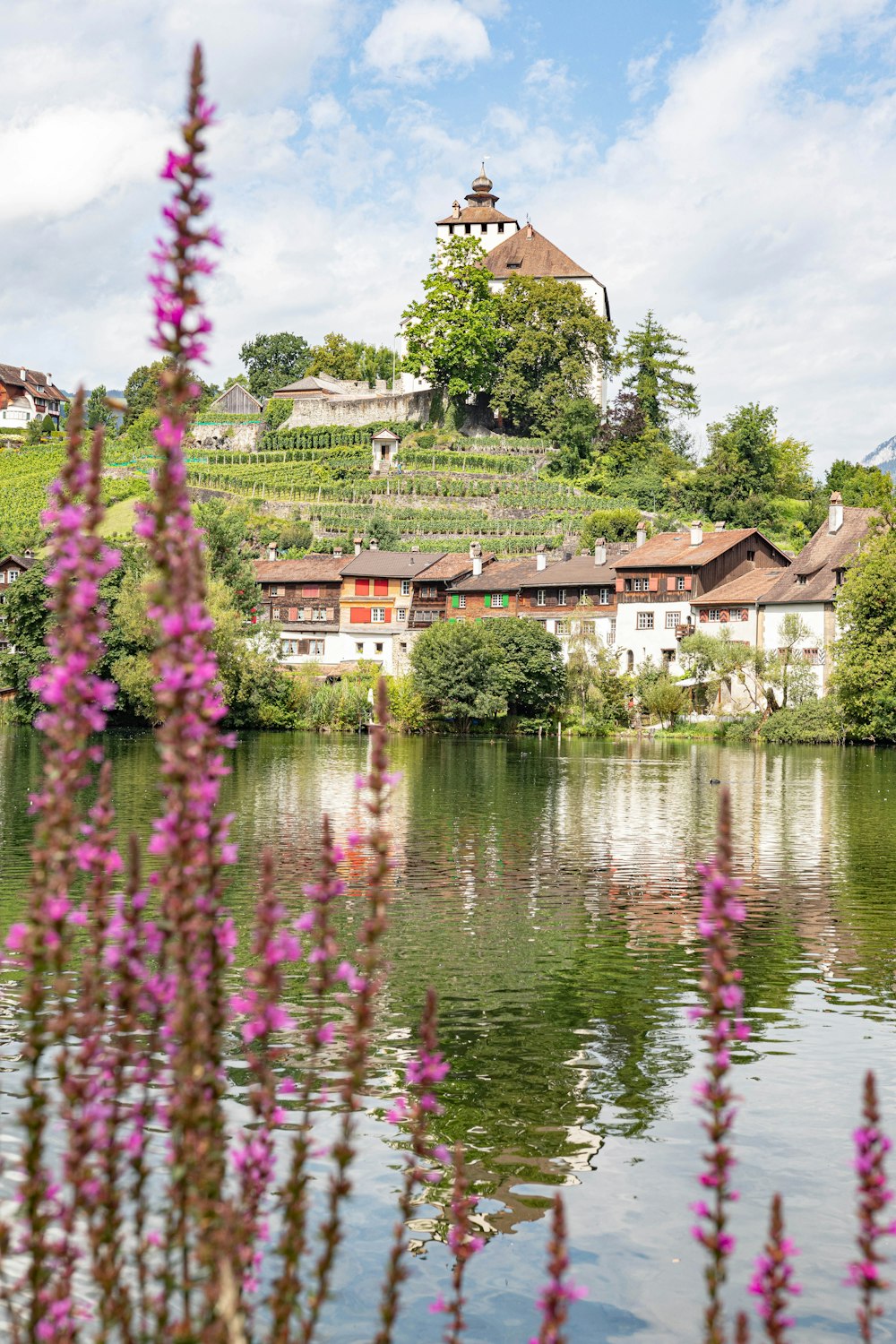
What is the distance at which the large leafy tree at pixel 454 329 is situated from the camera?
13612 centimetres

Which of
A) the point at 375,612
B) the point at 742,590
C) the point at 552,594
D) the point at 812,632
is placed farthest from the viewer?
the point at 375,612

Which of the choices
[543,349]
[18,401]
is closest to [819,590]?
[543,349]

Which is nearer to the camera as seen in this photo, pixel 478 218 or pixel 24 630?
pixel 24 630

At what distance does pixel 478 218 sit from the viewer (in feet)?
552

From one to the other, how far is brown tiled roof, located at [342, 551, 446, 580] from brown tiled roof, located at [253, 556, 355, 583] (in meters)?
1.22

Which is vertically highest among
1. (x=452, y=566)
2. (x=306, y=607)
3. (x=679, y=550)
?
(x=679, y=550)

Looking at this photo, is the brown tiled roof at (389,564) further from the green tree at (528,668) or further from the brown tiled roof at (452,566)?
the green tree at (528,668)

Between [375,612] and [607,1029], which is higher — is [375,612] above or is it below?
above

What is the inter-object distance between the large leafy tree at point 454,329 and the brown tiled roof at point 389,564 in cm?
3473

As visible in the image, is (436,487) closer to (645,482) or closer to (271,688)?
(645,482)

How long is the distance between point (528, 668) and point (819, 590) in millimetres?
19467

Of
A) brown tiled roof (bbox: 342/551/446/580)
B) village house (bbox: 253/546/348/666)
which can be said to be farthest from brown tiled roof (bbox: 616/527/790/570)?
village house (bbox: 253/546/348/666)

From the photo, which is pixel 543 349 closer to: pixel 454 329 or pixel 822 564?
pixel 454 329

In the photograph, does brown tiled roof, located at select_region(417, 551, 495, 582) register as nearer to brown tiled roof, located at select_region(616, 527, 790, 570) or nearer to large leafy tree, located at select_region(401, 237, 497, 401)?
brown tiled roof, located at select_region(616, 527, 790, 570)
